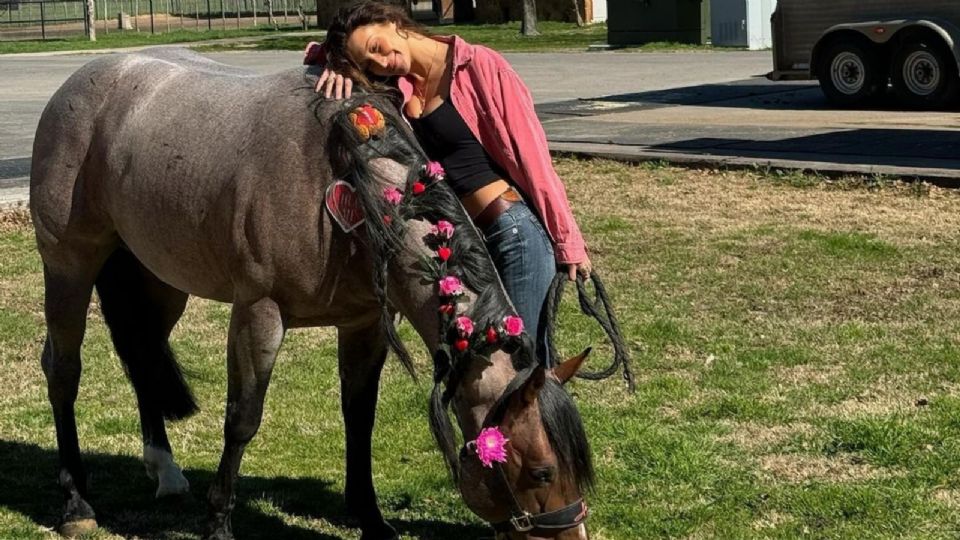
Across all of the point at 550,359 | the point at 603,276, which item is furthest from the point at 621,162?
the point at 550,359

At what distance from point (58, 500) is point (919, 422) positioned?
3550 millimetres

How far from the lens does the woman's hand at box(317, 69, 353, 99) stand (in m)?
4.46

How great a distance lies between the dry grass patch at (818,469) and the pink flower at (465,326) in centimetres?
207

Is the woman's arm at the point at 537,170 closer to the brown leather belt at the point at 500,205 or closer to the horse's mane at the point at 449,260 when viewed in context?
the brown leather belt at the point at 500,205

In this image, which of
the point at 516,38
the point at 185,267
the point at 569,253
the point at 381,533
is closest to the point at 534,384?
the point at 569,253

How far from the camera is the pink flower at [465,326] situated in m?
3.92

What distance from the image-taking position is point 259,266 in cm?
454

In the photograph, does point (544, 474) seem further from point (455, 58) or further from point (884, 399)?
point (884, 399)

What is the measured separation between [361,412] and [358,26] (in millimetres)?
1533

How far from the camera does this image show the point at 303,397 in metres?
6.93

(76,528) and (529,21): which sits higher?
(529,21)

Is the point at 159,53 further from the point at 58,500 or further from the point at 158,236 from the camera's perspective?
the point at 58,500

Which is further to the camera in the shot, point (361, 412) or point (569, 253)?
point (361, 412)

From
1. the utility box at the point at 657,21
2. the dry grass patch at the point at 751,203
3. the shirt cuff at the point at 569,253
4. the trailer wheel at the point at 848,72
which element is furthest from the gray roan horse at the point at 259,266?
the utility box at the point at 657,21
